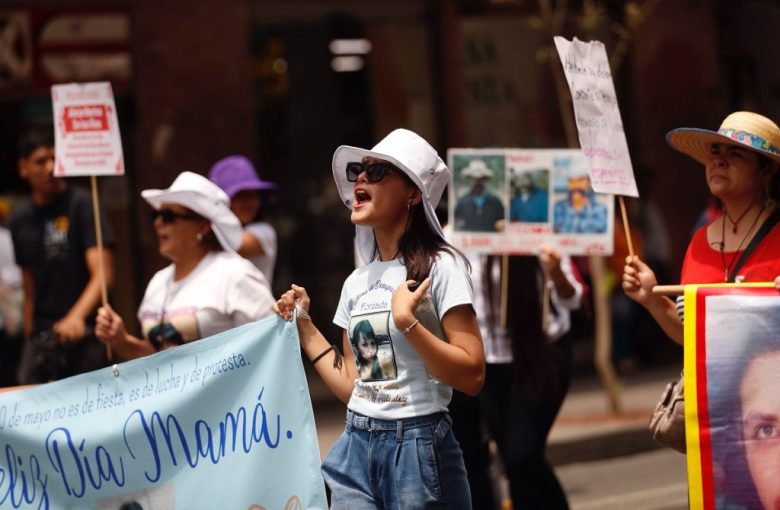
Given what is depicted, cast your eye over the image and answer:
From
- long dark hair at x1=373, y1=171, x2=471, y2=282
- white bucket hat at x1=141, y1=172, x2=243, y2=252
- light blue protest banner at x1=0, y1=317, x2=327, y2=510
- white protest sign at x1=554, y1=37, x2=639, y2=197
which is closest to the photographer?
long dark hair at x1=373, y1=171, x2=471, y2=282

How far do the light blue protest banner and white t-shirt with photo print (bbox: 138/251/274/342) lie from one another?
2.11 ft

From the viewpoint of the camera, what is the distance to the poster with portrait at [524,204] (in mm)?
7320

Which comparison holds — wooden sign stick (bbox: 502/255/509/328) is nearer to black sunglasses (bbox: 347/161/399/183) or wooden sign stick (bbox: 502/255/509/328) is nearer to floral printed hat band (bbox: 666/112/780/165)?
floral printed hat band (bbox: 666/112/780/165)

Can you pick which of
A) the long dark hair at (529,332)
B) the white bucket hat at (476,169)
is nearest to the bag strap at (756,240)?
the long dark hair at (529,332)

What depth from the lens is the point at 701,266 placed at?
5.30 m

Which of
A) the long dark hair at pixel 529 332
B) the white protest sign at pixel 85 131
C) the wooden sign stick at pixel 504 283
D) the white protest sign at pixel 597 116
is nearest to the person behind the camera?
the white protest sign at pixel 597 116

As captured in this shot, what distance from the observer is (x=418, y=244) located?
4871 mm

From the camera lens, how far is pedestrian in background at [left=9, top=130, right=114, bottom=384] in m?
7.55

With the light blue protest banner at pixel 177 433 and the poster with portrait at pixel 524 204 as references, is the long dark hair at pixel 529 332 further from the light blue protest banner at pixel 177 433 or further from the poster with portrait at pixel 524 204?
the light blue protest banner at pixel 177 433

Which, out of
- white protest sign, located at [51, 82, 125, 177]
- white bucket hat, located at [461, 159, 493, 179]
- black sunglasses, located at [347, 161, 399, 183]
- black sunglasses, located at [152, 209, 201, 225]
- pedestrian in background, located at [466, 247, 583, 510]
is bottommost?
pedestrian in background, located at [466, 247, 583, 510]

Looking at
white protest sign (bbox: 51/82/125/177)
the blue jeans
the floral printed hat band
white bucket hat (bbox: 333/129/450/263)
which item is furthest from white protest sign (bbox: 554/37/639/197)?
white protest sign (bbox: 51/82/125/177)

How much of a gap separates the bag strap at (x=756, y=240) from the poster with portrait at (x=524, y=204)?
2.12 metres

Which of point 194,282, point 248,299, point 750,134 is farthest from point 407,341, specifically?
point 194,282

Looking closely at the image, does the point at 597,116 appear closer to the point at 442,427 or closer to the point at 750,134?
the point at 750,134
